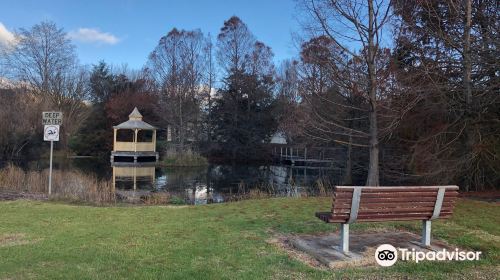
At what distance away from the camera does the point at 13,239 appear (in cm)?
561

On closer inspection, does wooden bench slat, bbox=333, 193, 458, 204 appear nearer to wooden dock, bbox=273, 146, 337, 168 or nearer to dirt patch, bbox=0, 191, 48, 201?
dirt patch, bbox=0, 191, 48, 201

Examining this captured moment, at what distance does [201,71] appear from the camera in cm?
4062

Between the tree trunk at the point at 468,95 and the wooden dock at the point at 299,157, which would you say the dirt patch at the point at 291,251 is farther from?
the wooden dock at the point at 299,157

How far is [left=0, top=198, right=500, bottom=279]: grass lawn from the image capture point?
414 cm

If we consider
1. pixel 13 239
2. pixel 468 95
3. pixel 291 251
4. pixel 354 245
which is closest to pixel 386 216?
pixel 354 245

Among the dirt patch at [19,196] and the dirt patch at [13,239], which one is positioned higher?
the dirt patch at [13,239]

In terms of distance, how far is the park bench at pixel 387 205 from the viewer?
473cm

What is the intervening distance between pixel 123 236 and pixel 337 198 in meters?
2.84

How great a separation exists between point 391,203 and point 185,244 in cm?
245

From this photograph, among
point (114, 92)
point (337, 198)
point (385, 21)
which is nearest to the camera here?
point (337, 198)

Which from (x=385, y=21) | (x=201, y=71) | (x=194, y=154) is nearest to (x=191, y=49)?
(x=201, y=71)

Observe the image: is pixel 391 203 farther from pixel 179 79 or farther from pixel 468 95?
pixel 179 79

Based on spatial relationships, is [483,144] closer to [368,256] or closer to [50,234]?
[368,256]

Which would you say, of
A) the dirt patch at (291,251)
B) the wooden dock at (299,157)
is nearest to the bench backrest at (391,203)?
the dirt patch at (291,251)
